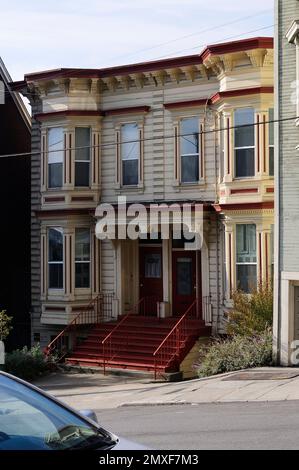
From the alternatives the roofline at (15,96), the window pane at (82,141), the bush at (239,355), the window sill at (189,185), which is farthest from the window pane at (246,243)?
the roofline at (15,96)

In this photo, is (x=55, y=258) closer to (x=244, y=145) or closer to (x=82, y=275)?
(x=82, y=275)

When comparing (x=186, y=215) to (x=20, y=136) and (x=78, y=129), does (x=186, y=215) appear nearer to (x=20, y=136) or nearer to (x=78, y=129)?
(x=78, y=129)

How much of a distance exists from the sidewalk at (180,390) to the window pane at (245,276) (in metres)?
3.55

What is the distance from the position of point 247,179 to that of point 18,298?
11305mm

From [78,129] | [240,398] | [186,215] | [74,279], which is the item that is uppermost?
[78,129]

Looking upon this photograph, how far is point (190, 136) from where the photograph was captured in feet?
76.7

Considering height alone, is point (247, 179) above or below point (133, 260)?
above

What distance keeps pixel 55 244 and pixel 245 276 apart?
6695 millimetres

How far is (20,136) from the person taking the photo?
95.4 feet

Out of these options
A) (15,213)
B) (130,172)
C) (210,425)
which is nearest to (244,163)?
(130,172)

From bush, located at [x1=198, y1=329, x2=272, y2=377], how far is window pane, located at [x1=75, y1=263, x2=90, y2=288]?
20.8 feet

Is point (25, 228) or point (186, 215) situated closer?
point (186, 215)

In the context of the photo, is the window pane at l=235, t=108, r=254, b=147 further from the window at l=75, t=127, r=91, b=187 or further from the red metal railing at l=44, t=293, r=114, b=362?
the red metal railing at l=44, t=293, r=114, b=362

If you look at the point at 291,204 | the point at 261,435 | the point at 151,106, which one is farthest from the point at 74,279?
the point at 261,435
